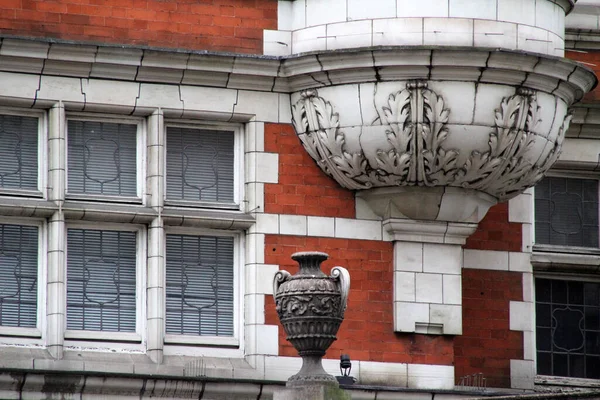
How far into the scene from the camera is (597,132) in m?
23.9

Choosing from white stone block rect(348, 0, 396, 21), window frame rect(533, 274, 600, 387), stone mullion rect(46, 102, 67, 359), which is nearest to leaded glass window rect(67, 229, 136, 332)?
stone mullion rect(46, 102, 67, 359)

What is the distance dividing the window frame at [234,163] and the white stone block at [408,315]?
1752mm

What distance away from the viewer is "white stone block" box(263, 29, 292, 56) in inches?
885

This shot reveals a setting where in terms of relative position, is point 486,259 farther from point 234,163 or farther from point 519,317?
point 234,163

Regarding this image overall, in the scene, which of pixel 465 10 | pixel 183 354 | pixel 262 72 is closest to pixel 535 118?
pixel 465 10

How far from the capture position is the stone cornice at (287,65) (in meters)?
21.8

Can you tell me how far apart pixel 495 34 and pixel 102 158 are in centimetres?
383

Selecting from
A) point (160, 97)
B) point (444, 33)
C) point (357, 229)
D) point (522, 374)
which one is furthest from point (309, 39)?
point (522, 374)

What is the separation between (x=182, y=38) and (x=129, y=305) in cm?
257

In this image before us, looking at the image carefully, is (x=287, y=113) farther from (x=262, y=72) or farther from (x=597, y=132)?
(x=597, y=132)

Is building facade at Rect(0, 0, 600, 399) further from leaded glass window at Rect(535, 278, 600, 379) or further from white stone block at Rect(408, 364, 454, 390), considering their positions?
leaded glass window at Rect(535, 278, 600, 379)

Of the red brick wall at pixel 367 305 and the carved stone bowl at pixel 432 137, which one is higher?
the carved stone bowl at pixel 432 137

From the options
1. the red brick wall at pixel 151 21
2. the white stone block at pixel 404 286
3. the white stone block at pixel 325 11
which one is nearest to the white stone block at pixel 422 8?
the white stone block at pixel 325 11

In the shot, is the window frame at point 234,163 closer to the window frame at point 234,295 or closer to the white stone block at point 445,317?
the window frame at point 234,295
